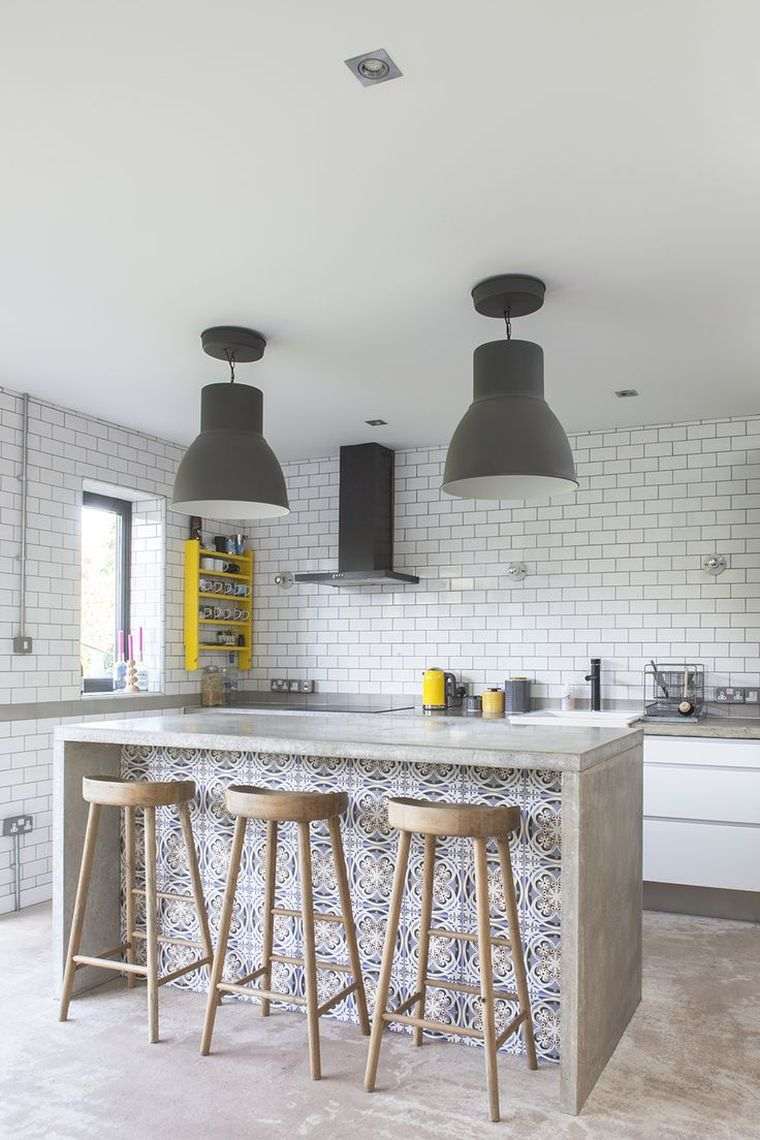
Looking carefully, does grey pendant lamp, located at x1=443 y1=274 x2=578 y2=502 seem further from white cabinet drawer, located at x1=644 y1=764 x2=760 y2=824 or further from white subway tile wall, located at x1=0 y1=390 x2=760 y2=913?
white subway tile wall, located at x1=0 y1=390 x2=760 y2=913

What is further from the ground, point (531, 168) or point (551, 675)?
point (531, 168)

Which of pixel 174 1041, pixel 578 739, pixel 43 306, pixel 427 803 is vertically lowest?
pixel 174 1041

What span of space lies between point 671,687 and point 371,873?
9.12 feet

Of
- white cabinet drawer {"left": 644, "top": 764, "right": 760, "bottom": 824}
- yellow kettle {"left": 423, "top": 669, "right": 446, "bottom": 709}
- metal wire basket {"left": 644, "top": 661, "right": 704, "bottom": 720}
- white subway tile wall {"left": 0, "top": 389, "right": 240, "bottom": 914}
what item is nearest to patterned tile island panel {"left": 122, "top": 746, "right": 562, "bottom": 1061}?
white subway tile wall {"left": 0, "top": 389, "right": 240, "bottom": 914}

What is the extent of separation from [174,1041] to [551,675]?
333 cm

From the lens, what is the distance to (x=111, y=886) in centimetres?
383

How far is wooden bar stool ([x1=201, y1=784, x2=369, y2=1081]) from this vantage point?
292 centimetres

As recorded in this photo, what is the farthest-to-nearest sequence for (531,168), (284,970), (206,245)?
(284,970) → (206,245) → (531,168)

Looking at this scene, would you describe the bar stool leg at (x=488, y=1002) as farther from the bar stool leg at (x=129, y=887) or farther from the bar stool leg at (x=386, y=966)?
the bar stool leg at (x=129, y=887)

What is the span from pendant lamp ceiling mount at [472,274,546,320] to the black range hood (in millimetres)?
2571

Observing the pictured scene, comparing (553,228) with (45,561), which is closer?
(553,228)

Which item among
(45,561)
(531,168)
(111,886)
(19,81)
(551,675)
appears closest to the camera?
(19,81)

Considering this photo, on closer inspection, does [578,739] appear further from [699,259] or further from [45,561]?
[45,561]

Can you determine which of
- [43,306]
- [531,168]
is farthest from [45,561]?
[531,168]
